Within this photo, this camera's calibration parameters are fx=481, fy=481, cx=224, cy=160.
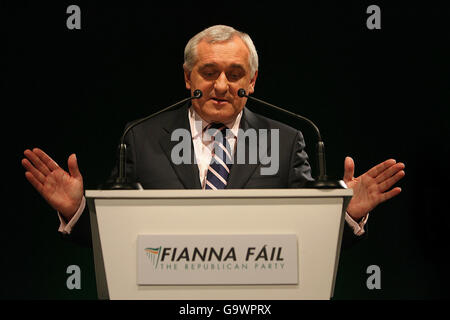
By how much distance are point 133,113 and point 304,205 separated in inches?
57.2

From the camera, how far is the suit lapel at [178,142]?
1.49 metres

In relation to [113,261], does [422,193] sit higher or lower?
lower

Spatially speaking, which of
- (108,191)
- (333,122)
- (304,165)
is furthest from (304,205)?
(333,122)

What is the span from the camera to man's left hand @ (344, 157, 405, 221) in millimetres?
1479

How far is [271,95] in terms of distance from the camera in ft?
7.57

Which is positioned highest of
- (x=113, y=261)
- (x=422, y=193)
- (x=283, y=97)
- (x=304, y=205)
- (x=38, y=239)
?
(x=283, y=97)

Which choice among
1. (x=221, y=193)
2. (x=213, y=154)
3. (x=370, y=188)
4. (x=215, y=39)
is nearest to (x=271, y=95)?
(x=215, y=39)

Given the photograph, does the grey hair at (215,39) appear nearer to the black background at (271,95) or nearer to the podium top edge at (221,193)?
the black background at (271,95)

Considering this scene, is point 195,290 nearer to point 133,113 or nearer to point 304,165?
point 304,165

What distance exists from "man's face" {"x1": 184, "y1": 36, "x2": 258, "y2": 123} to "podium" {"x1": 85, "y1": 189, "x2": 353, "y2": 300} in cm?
68

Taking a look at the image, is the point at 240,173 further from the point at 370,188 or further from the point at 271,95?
the point at 271,95

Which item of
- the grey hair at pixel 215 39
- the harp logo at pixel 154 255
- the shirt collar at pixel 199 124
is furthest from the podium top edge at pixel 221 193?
the grey hair at pixel 215 39

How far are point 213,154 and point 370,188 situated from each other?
0.51 metres

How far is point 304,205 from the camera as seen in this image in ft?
3.33
